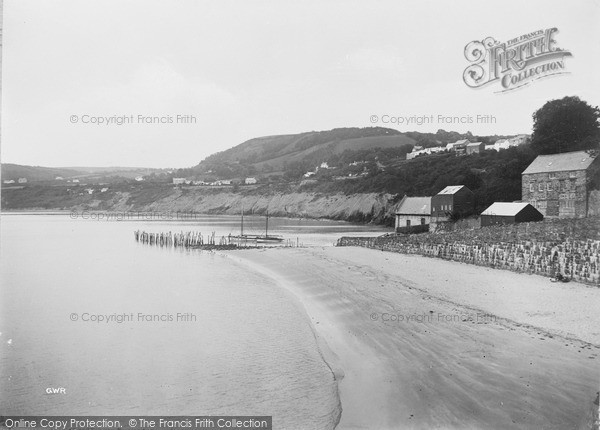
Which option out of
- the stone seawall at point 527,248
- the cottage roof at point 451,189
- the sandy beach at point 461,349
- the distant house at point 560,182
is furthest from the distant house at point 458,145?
the sandy beach at point 461,349

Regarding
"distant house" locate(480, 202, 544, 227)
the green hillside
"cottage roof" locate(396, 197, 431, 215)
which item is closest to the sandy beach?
"distant house" locate(480, 202, 544, 227)

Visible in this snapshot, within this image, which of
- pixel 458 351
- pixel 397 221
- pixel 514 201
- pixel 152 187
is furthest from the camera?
pixel 152 187

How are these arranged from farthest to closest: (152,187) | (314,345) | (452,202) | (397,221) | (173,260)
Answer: (152,187)
(397,221)
(173,260)
(452,202)
(314,345)

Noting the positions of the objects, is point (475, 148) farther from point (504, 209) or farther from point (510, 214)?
point (510, 214)

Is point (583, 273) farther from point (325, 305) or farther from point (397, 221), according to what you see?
point (397, 221)

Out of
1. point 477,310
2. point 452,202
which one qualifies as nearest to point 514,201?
point 452,202

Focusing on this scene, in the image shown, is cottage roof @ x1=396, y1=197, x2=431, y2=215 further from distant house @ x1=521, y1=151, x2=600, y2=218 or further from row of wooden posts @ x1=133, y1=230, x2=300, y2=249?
row of wooden posts @ x1=133, y1=230, x2=300, y2=249
